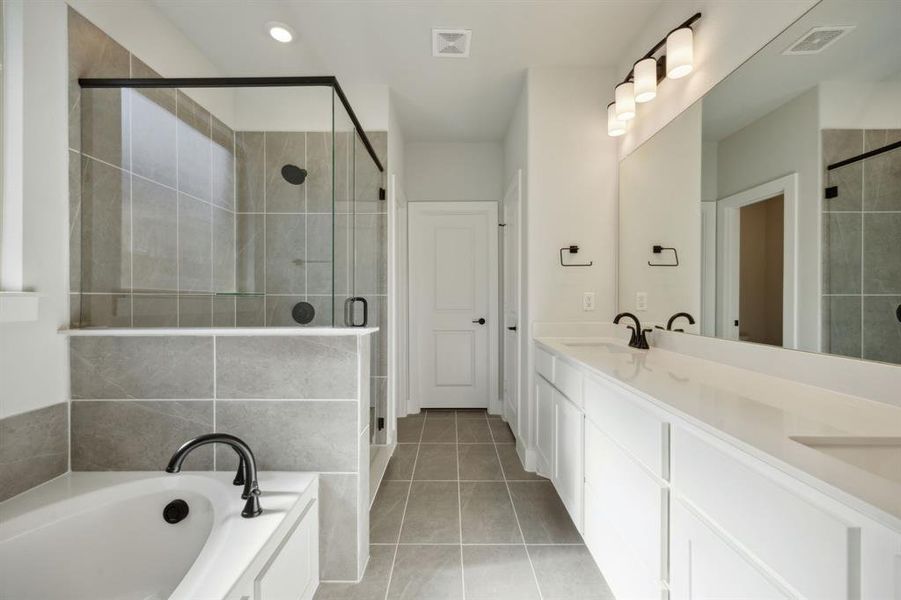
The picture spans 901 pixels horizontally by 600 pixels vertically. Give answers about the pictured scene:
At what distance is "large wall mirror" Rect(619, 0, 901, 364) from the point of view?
3.02 ft

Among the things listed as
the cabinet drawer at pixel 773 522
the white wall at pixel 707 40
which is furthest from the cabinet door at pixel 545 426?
the white wall at pixel 707 40

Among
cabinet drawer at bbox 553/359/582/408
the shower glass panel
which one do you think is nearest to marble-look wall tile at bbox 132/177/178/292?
the shower glass panel

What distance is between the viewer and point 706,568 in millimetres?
816

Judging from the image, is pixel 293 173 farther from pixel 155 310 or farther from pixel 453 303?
pixel 453 303

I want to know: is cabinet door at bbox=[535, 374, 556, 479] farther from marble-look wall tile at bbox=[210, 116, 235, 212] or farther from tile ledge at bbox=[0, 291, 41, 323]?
tile ledge at bbox=[0, 291, 41, 323]

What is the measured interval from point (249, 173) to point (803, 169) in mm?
1952

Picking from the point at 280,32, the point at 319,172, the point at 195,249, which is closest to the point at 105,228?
the point at 195,249

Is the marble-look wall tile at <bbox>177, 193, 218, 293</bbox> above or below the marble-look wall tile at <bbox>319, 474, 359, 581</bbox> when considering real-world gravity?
above

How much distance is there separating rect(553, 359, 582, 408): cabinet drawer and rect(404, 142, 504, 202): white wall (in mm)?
2160

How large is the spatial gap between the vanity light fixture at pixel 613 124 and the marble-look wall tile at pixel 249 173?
1.94 metres

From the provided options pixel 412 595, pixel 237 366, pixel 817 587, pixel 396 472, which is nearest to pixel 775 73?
pixel 817 587

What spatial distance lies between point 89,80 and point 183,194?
50cm

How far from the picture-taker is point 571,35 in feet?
6.81

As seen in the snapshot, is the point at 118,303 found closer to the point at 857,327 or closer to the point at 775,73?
the point at 857,327
